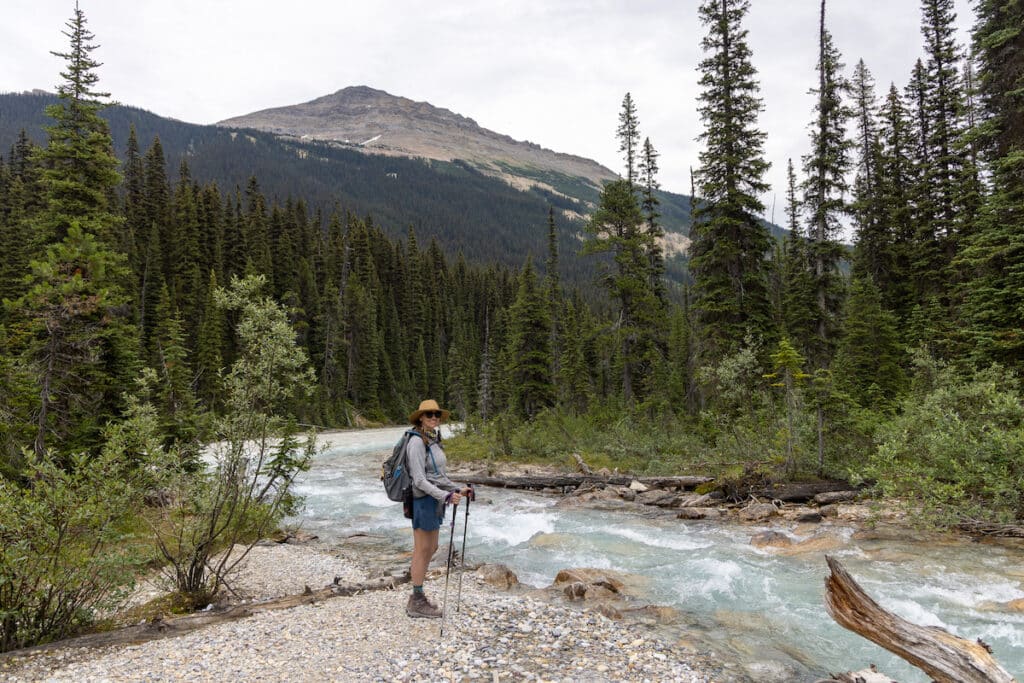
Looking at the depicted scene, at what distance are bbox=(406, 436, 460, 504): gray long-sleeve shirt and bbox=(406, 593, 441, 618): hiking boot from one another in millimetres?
1248

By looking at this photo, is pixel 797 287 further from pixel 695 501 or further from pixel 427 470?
pixel 427 470

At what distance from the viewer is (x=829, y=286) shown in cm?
2348

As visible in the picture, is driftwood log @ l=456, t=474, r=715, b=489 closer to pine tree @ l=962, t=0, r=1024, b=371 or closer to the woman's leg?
pine tree @ l=962, t=0, r=1024, b=371

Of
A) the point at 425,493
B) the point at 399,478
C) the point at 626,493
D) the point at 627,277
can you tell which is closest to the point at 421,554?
the point at 425,493

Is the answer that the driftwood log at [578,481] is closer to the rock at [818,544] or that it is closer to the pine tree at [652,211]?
the rock at [818,544]

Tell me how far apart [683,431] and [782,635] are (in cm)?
1505

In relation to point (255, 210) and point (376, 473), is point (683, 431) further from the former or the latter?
point (255, 210)

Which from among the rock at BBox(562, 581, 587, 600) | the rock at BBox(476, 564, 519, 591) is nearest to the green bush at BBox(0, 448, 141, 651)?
the rock at BBox(476, 564, 519, 591)

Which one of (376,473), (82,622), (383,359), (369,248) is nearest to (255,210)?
(369,248)

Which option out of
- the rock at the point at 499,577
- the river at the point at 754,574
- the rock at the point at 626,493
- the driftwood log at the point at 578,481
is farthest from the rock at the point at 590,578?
the driftwood log at the point at 578,481

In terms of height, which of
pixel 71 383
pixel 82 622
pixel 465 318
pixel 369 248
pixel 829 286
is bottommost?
pixel 82 622

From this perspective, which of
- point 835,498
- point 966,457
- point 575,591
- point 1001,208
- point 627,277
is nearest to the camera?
point 575,591

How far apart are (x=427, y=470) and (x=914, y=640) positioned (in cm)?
477

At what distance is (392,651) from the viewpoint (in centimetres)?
557
